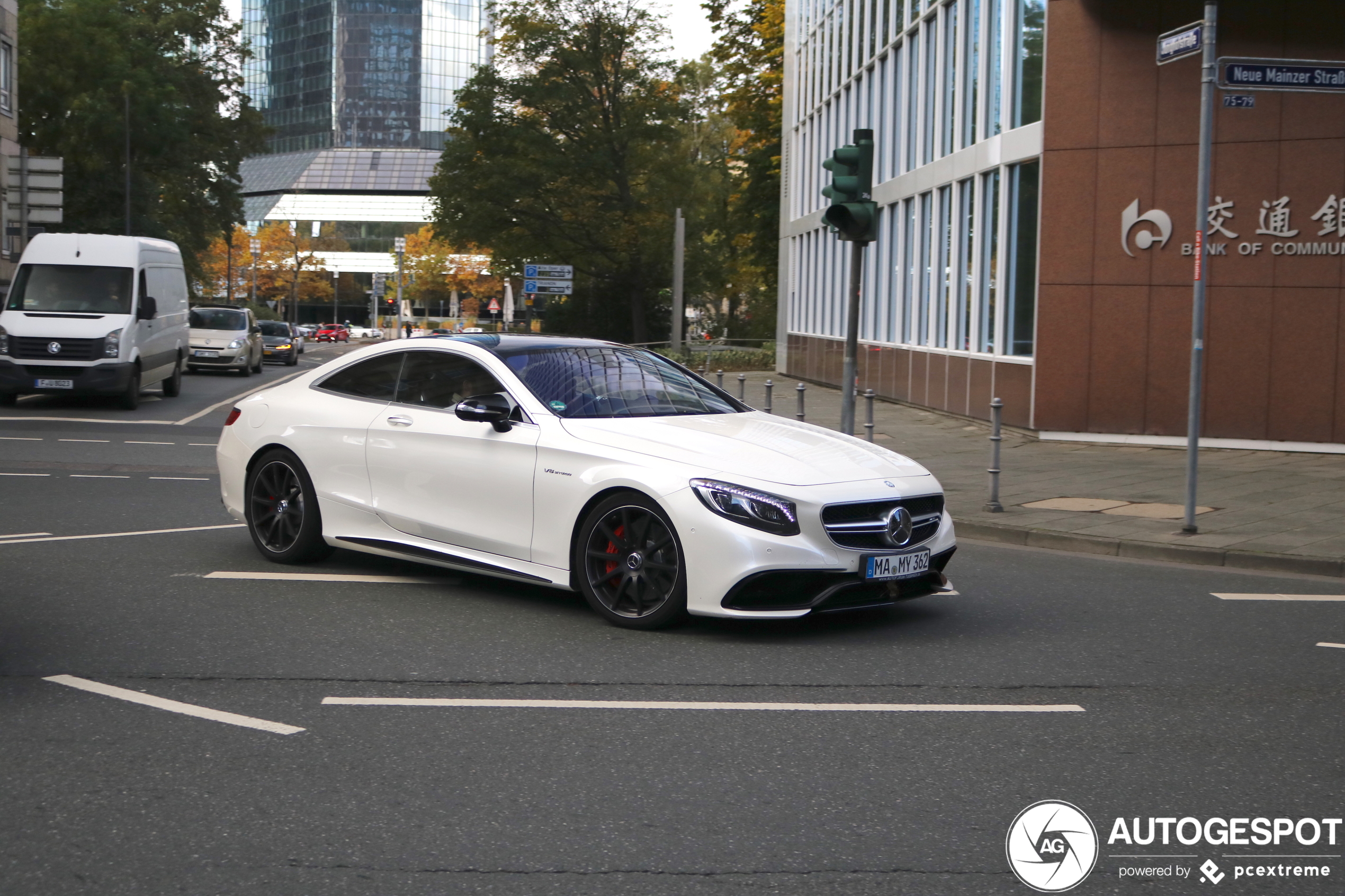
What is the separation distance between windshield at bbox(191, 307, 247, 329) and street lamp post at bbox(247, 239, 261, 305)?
62.4 meters

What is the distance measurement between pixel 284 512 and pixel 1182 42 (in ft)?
22.5

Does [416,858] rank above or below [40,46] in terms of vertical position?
below

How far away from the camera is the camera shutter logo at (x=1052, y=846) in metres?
4.02

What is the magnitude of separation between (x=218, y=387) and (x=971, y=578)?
24.2 meters

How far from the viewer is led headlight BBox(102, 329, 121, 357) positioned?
862 inches

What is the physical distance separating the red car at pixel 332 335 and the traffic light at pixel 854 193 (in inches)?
3675

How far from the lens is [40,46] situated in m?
50.7

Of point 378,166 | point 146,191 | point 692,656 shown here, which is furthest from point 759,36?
point 378,166

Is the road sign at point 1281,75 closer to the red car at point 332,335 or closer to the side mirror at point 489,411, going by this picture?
the side mirror at point 489,411

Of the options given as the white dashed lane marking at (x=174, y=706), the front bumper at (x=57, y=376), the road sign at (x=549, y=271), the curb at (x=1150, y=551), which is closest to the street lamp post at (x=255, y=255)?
the road sign at (x=549, y=271)

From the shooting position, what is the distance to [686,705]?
579cm

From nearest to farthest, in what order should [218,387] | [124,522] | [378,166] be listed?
1. [124,522]
2. [218,387]
3. [378,166]

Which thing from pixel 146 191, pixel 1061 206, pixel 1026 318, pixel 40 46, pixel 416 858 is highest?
pixel 40 46

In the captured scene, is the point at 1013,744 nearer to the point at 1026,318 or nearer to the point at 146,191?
the point at 1026,318
